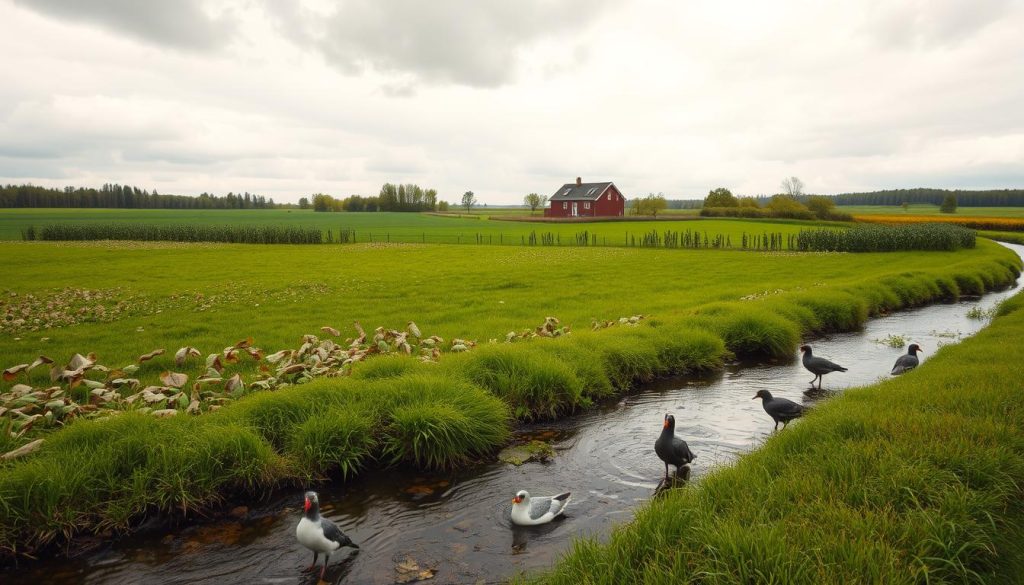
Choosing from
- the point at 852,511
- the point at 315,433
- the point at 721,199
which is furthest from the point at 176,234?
the point at 721,199

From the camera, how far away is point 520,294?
25.6 m

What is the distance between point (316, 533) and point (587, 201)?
342 ft

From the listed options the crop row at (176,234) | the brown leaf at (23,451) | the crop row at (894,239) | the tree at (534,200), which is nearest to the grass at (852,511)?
the brown leaf at (23,451)

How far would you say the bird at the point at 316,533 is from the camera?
20.6ft

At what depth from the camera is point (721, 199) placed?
120125 millimetres

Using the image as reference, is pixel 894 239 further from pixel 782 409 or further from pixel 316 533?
pixel 316 533

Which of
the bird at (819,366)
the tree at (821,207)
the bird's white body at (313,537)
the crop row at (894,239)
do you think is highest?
the tree at (821,207)

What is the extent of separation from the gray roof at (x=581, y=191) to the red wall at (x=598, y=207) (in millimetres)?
786

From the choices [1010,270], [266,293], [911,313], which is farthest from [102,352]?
[1010,270]

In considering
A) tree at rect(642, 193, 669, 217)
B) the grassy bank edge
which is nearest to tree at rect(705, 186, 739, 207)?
tree at rect(642, 193, 669, 217)

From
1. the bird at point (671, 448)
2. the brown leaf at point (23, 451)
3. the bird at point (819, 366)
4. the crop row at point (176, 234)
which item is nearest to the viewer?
the brown leaf at point (23, 451)

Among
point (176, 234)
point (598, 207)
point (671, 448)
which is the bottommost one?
point (671, 448)

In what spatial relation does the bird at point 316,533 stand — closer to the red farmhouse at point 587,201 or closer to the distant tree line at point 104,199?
the red farmhouse at point 587,201

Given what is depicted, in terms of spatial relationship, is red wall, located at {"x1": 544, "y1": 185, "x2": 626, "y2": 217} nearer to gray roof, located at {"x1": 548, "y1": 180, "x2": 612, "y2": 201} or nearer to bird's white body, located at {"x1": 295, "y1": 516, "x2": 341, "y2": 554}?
gray roof, located at {"x1": 548, "y1": 180, "x2": 612, "y2": 201}
